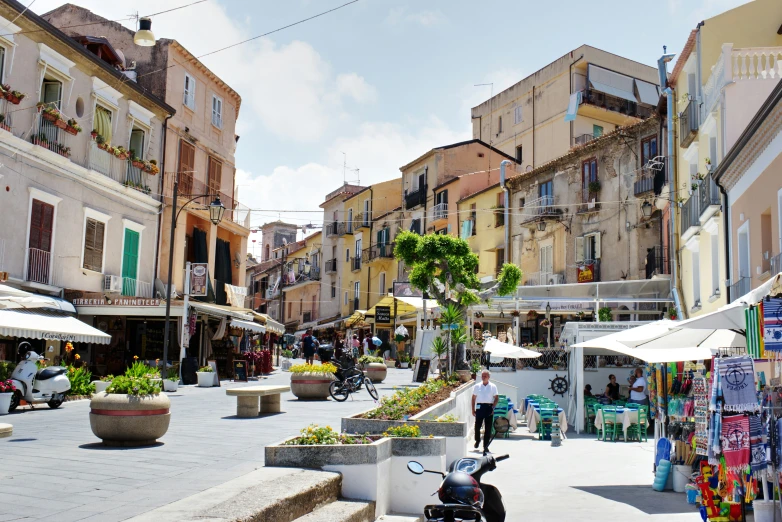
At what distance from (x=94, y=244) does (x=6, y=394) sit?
10.7 meters

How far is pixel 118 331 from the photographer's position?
2616 centimetres

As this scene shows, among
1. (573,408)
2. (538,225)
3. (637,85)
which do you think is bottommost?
(573,408)

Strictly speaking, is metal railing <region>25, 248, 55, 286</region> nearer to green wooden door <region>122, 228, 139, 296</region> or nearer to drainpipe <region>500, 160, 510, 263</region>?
green wooden door <region>122, 228, 139, 296</region>

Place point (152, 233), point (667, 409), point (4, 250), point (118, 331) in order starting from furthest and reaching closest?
point (152, 233)
point (118, 331)
point (4, 250)
point (667, 409)

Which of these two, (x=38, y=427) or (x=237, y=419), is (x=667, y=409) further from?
(x=38, y=427)

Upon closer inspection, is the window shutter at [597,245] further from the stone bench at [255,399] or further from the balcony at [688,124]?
the stone bench at [255,399]

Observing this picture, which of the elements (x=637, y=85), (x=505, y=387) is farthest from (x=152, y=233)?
(x=637, y=85)

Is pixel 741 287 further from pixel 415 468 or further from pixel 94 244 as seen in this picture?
pixel 94 244

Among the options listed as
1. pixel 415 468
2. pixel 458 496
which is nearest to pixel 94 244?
pixel 415 468

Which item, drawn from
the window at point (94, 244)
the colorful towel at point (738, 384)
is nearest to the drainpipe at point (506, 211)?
the window at point (94, 244)

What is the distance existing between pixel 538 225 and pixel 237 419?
2507cm

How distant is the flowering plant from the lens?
15299mm

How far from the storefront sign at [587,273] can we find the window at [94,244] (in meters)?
19.1

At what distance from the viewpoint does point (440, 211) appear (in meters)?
46.2
